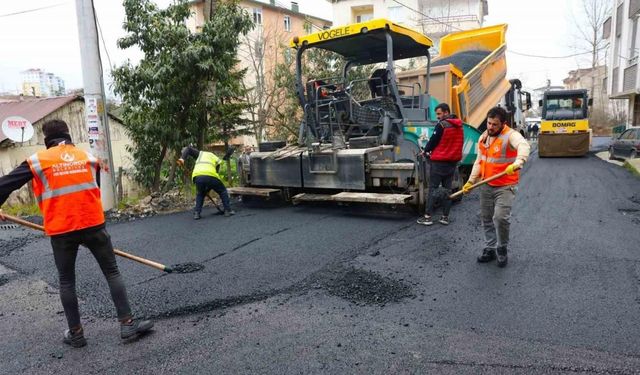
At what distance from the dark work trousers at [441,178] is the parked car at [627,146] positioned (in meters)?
9.95

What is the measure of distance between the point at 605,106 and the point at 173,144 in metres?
38.6

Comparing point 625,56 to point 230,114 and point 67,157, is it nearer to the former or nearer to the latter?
point 230,114

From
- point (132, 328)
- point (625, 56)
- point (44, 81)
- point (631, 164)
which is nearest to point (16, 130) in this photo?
point (132, 328)

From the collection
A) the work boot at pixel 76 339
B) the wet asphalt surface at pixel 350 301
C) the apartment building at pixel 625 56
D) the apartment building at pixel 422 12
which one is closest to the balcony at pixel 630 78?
the apartment building at pixel 625 56

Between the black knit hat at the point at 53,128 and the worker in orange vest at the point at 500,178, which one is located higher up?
the black knit hat at the point at 53,128

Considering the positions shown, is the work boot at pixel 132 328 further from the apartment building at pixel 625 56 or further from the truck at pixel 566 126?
the apartment building at pixel 625 56

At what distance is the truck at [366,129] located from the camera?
660 cm

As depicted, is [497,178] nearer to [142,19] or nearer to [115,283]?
[115,283]

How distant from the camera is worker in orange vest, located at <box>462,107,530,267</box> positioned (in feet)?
14.1

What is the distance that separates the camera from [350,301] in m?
3.66

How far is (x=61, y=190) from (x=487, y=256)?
3.72 m

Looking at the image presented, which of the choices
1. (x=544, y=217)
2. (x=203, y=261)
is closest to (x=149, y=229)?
(x=203, y=261)

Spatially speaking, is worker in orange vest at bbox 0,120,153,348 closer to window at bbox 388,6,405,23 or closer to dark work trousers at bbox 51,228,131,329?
dark work trousers at bbox 51,228,131,329

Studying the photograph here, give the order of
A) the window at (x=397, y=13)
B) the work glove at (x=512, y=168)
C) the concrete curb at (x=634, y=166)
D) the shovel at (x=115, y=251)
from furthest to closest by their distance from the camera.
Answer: the window at (x=397, y=13) → the concrete curb at (x=634, y=166) → the work glove at (x=512, y=168) → the shovel at (x=115, y=251)
